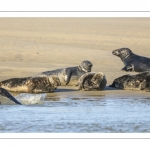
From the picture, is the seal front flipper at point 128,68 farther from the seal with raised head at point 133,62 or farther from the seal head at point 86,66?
the seal head at point 86,66

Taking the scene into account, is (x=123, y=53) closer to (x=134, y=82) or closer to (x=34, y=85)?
(x=134, y=82)

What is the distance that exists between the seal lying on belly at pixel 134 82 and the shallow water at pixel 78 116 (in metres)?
1.02

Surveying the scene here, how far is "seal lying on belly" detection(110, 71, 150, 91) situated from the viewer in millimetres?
11375

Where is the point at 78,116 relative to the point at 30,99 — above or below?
below

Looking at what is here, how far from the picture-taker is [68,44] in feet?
74.6

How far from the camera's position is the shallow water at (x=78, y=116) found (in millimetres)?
7691

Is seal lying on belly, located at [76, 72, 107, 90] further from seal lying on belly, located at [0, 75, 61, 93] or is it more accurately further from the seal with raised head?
the seal with raised head

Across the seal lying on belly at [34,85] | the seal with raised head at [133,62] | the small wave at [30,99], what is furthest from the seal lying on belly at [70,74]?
the small wave at [30,99]

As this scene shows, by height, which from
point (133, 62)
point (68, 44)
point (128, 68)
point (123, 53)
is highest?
point (68, 44)

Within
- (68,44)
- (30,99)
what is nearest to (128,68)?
(30,99)

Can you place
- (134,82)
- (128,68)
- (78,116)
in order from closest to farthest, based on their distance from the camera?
(78,116), (134,82), (128,68)

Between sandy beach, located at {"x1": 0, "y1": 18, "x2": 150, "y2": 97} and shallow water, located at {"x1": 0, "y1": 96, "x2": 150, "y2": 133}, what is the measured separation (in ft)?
3.22

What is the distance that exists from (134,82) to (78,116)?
3.19 m
